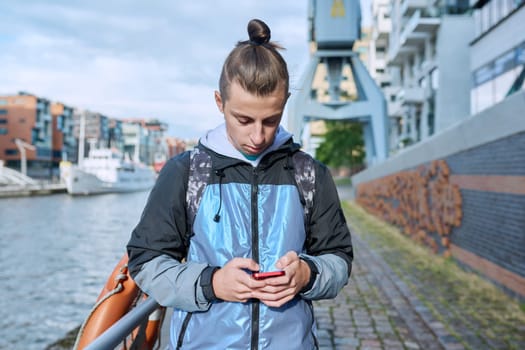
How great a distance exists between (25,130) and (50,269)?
6748 centimetres

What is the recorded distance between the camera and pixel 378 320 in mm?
5203

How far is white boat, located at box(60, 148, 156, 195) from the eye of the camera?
5219 cm

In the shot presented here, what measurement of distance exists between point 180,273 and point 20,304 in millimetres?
10543

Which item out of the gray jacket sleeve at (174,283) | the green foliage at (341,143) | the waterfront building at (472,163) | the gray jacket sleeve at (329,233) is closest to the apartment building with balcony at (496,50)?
the waterfront building at (472,163)

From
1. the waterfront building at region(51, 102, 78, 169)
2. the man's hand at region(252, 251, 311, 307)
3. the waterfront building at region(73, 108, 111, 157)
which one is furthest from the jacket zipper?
the waterfront building at region(73, 108, 111, 157)

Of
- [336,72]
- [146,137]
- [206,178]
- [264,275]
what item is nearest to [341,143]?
[336,72]

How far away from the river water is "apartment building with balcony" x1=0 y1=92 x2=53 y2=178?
159ft

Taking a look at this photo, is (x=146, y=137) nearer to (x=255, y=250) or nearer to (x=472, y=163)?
(x=472, y=163)

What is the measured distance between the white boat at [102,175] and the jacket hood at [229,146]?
5270cm

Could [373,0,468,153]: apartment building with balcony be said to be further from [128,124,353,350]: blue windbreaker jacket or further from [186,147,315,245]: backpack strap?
[128,124,353,350]: blue windbreaker jacket

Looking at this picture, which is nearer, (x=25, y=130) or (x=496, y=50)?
(x=496, y=50)

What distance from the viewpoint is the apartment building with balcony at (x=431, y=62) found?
27.7 m

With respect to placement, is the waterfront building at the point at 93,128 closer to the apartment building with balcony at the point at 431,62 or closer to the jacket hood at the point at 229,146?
the apartment building with balcony at the point at 431,62

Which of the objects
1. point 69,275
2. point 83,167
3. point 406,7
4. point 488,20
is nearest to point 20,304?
point 69,275
